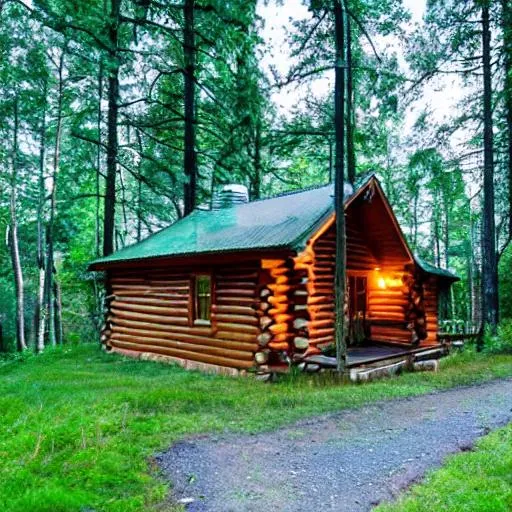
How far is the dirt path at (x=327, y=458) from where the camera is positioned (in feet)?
12.8

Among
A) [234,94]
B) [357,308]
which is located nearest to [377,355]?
[357,308]

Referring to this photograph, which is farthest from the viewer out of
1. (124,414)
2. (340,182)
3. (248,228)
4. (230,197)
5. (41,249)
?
(41,249)

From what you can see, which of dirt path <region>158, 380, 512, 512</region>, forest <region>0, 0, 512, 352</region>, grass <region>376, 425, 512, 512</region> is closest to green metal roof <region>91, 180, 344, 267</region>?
forest <region>0, 0, 512, 352</region>

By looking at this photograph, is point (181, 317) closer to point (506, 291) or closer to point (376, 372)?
point (376, 372)

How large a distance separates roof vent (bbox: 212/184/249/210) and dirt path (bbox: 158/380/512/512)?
10020mm

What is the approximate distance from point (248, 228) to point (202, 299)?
2185 mm

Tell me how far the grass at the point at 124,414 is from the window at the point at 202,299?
4.79ft

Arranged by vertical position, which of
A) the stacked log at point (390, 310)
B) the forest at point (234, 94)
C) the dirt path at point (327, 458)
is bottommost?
the dirt path at point (327, 458)

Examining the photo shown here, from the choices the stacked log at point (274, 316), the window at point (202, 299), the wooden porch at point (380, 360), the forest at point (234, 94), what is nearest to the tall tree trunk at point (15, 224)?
the forest at point (234, 94)

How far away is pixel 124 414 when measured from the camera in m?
6.24

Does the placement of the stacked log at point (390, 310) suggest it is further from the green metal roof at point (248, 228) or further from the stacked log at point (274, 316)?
the stacked log at point (274, 316)

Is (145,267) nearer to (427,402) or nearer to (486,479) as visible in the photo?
(427,402)

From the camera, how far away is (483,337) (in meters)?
12.9

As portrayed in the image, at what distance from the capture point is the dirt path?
3.89 meters
